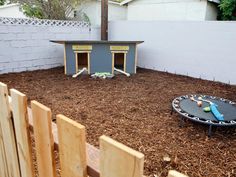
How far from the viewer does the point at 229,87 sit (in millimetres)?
4477

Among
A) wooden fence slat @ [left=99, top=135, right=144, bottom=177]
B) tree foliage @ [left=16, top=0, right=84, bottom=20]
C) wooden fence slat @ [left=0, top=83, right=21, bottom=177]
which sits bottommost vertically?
wooden fence slat @ [left=0, top=83, right=21, bottom=177]

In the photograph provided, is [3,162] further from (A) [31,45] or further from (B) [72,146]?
(A) [31,45]

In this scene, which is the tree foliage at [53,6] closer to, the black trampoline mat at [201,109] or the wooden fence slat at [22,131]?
the black trampoline mat at [201,109]

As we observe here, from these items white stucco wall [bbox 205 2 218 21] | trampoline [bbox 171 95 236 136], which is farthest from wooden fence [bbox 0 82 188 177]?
white stucco wall [bbox 205 2 218 21]

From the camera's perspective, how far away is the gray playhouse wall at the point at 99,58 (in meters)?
5.15

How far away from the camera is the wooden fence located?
580 millimetres

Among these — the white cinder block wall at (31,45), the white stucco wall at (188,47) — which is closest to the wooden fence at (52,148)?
the white cinder block wall at (31,45)

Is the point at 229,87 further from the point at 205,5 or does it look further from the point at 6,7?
the point at 6,7

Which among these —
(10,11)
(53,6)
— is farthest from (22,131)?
(10,11)

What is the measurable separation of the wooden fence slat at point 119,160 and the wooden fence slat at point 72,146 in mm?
100

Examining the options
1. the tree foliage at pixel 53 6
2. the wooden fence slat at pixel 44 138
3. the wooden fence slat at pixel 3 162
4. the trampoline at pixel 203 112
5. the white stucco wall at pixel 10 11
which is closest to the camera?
the wooden fence slat at pixel 44 138

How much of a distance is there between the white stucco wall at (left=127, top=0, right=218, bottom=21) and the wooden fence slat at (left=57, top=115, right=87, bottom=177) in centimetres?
850

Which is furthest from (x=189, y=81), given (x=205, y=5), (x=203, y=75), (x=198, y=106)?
(x=205, y=5)

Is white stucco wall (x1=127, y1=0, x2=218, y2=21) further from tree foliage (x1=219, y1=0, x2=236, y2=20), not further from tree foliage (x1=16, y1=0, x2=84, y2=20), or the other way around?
tree foliage (x1=16, y1=0, x2=84, y2=20)
